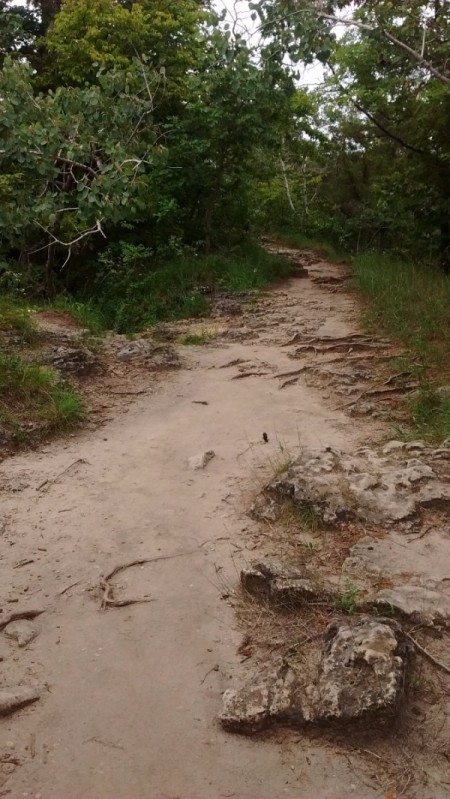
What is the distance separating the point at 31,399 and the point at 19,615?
2.80 metres

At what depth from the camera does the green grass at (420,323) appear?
5125mm

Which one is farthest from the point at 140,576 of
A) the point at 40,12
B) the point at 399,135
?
the point at 40,12

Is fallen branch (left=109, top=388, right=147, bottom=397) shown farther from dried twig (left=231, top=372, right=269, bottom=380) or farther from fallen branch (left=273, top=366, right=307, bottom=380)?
fallen branch (left=273, top=366, right=307, bottom=380)

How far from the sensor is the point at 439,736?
2.16 m

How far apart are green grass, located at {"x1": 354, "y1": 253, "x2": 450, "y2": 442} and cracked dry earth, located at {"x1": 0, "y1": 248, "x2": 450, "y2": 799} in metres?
0.30

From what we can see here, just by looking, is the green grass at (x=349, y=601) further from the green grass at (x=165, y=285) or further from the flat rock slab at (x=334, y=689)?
the green grass at (x=165, y=285)

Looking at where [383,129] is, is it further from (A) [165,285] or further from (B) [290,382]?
(B) [290,382]

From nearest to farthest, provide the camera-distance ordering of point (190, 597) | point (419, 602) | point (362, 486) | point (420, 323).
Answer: point (419, 602)
point (190, 597)
point (362, 486)
point (420, 323)

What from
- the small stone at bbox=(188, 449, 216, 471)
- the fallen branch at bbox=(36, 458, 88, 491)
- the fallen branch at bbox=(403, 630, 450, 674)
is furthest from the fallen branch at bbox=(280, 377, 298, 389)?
the fallen branch at bbox=(403, 630, 450, 674)

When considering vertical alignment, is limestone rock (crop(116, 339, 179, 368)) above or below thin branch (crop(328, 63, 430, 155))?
below

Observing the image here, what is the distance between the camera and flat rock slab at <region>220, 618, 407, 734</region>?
2.21 meters

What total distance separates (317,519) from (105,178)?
126 inches

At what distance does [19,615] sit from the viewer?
2.98 m

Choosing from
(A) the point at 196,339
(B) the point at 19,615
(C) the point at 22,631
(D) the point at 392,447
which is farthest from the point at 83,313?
(C) the point at 22,631
